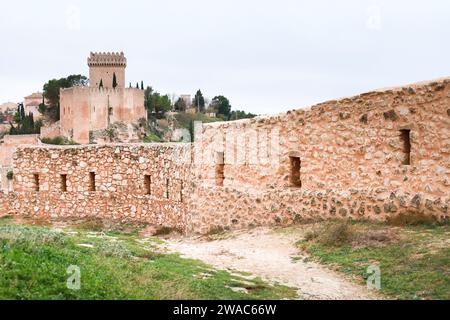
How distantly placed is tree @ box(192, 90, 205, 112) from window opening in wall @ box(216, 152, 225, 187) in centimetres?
9713

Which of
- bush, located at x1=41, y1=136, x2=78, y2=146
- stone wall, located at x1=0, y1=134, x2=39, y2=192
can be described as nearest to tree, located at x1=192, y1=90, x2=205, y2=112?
bush, located at x1=41, y1=136, x2=78, y2=146

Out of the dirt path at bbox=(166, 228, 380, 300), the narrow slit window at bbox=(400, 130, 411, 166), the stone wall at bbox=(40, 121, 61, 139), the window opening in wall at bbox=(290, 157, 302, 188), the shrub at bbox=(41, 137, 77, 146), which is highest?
the stone wall at bbox=(40, 121, 61, 139)

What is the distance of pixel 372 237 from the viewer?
9055 millimetres

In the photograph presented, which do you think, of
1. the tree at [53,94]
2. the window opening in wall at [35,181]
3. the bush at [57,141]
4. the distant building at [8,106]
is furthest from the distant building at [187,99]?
the window opening in wall at [35,181]

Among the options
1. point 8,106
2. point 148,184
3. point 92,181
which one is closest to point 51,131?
point 92,181

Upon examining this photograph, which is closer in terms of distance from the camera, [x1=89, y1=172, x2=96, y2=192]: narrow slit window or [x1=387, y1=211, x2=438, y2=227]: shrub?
[x1=387, y1=211, x2=438, y2=227]: shrub

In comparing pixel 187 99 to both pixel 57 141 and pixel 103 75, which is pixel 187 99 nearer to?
pixel 103 75

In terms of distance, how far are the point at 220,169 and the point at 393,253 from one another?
210 inches

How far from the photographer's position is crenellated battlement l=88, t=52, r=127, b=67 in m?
→ 106

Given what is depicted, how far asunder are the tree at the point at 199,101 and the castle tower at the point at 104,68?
14.3 metres

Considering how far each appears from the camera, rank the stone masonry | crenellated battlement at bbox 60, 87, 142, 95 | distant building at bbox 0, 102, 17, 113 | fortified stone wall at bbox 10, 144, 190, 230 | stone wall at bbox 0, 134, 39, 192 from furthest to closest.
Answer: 1. distant building at bbox 0, 102, 17, 113
2. crenellated battlement at bbox 60, 87, 142, 95
3. stone wall at bbox 0, 134, 39, 192
4. fortified stone wall at bbox 10, 144, 190, 230
5. the stone masonry

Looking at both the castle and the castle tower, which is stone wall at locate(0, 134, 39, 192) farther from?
the castle tower

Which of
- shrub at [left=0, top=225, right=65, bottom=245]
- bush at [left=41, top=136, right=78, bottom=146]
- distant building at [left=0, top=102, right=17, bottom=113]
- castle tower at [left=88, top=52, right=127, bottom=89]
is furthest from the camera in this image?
distant building at [left=0, top=102, right=17, bottom=113]

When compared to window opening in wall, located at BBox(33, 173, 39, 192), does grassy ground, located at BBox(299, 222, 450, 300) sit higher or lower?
lower
